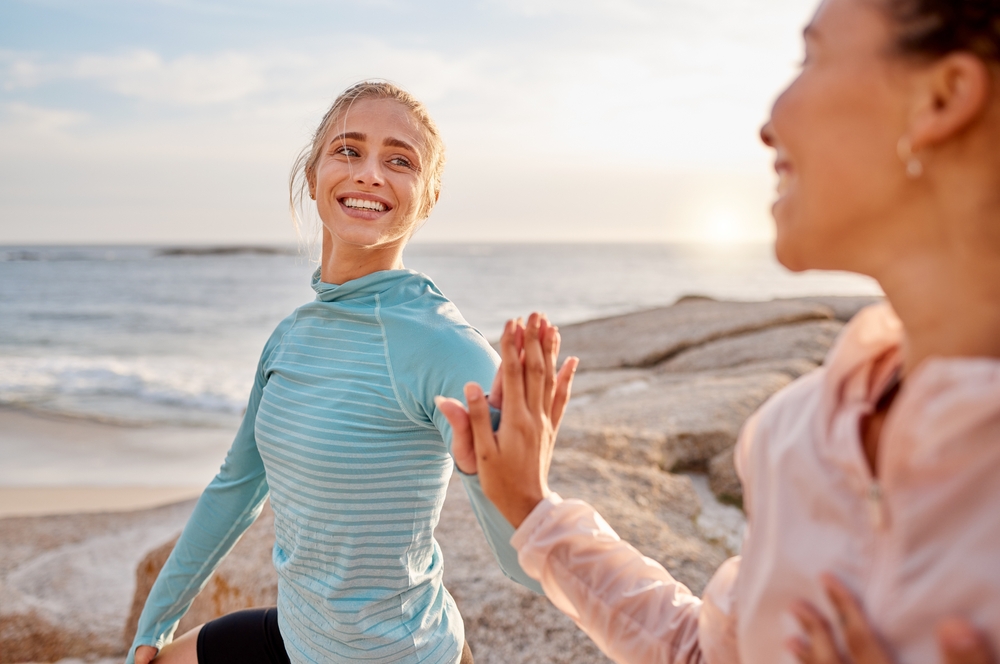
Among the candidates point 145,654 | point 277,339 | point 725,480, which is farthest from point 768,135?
point 725,480

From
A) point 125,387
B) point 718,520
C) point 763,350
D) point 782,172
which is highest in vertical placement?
point 782,172

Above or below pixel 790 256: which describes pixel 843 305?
below

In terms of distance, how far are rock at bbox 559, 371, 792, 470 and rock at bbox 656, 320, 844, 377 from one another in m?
1.01

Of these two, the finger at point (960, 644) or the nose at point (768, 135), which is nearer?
the finger at point (960, 644)

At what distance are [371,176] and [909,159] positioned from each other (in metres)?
1.55

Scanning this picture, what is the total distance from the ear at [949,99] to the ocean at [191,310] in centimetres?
242

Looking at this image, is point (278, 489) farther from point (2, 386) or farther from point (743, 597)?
point (2, 386)

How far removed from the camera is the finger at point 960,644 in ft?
2.65

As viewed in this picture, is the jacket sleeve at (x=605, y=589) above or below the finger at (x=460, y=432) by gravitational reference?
below

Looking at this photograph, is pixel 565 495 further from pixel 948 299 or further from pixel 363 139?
pixel 948 299

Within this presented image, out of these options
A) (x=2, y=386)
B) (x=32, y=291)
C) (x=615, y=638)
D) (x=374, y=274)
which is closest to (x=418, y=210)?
(x=374, y=274)

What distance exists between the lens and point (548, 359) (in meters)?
1.28

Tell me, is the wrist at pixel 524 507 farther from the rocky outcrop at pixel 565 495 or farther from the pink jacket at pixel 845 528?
the rocky outcrop at pixel 565 495

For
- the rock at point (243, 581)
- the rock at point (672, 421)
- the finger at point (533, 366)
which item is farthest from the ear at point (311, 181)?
the rock at point (672, 421)
